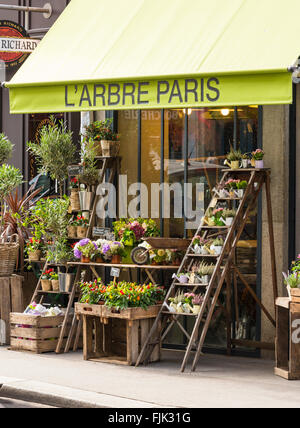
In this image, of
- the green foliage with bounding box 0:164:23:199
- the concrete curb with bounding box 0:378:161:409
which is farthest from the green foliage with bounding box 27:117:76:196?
the concrete curb with bounding box 0:378:161:409

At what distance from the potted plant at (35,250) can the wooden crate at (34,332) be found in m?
0.92

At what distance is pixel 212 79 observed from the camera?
9.16 m

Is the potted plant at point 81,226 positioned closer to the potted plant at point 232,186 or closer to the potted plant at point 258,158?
the potted plant at point 232,186

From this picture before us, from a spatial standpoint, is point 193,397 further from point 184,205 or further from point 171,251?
point 184,205

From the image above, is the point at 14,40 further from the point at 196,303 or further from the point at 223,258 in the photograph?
the point at 196,303

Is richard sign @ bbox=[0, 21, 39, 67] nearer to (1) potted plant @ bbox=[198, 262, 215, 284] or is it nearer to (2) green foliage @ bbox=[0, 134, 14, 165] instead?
(2) green foliage @ bbox=[0, 134, 14, 165]

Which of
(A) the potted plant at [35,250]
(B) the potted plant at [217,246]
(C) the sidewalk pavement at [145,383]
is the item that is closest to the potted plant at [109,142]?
(A) the potted plant at [35,250]

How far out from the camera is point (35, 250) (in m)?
11.7

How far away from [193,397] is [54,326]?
3.21 m

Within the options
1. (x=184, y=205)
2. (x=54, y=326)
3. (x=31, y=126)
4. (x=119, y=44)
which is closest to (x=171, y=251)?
(x=184, y=205)

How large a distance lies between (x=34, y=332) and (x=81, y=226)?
144 centimetres

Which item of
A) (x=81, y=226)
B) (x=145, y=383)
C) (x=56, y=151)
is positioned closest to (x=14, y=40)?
(x=56, y=151)

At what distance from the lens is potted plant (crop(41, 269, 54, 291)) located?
11.5 meters

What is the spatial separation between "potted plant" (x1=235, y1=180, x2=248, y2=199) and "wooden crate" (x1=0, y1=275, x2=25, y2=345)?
10.4 feet
